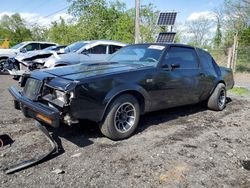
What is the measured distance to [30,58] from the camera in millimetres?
10586

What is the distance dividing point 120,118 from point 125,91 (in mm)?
473

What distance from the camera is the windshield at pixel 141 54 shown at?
213 inches

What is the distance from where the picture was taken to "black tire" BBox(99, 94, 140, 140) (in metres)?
4.47

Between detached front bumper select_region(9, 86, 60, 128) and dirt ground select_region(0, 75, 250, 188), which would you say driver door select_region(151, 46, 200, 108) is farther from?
detached front bumper select_region(9, 86, 60, 128)

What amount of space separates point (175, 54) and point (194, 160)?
8.02ft

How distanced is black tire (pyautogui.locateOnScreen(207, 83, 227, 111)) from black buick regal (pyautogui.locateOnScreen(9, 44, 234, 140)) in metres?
0.54

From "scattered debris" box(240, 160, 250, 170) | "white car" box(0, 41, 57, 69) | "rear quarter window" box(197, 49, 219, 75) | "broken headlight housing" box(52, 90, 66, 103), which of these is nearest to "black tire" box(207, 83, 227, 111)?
Result: "rear quarter window" box(197, 49, 219, 75)

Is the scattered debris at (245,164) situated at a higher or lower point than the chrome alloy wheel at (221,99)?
lower

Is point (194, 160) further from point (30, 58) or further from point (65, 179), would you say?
point (30, 58)

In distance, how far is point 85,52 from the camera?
10.7m

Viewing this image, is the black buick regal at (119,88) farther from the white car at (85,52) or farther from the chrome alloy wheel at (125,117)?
the white car at (85,52)

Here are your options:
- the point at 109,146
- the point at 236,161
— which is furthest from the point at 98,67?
the point at 236,161

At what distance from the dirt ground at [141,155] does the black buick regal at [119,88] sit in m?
0.41

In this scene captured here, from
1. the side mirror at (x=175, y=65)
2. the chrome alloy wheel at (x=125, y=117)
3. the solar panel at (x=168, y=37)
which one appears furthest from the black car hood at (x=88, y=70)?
the solar panel at (x=168, y=37)
